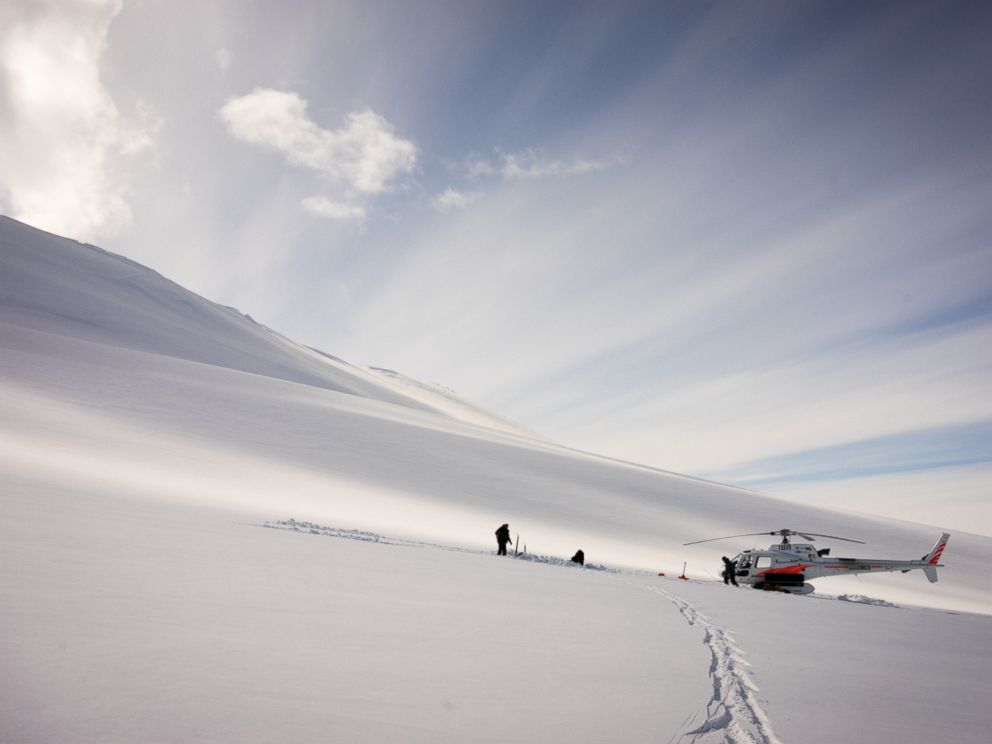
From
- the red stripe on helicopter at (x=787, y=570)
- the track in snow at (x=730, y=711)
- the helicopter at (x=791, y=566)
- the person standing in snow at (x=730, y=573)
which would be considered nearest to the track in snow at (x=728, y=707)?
the track in snow at (x=730, y=711)

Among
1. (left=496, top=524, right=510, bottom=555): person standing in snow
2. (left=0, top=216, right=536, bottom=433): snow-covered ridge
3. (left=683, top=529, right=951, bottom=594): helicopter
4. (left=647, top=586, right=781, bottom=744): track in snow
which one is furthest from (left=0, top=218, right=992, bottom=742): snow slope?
(left=0, top=216, right=536, bottom=433): snow-covered ridge

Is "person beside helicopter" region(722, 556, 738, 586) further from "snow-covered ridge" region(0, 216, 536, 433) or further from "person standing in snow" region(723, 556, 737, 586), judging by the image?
"snow-covered ridge" region(0, 216, 536, 433)

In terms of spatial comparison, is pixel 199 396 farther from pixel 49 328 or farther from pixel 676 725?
pixel 676 725

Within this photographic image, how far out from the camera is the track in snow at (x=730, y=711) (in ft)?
15.6

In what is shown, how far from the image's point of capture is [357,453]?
3369 cm

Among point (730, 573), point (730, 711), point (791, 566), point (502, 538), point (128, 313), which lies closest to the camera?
point (730, 711)

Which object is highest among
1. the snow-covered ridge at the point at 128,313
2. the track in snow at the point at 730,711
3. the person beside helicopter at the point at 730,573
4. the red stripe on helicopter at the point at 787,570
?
the snow-covered ridge at the point at 128,313

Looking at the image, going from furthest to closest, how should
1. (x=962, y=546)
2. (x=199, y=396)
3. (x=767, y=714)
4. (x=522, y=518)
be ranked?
1. (x=962, y=546)
2. (x=199, y=396)
3. (x=522, y=518)
4. (x=767, y=714)

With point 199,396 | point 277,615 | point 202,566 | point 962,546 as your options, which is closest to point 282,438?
point 199,396

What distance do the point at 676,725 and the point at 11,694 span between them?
493cm

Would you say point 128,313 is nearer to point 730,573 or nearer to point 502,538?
point 502,538

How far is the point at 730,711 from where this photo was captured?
535cm

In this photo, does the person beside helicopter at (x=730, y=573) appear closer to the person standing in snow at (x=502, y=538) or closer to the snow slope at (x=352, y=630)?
the snow slope at (x=352, y=630)

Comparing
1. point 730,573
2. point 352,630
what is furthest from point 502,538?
point 352,630
